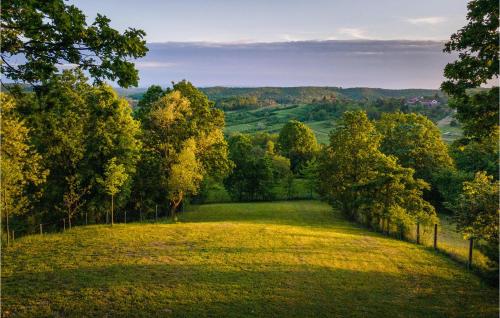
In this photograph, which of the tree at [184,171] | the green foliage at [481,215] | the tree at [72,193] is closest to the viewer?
the green foliage at [481,215]

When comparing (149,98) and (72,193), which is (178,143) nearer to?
(149,98)

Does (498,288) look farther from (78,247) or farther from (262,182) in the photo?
(262,182)

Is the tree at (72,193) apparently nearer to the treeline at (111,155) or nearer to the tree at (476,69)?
the treeline at (111,155)

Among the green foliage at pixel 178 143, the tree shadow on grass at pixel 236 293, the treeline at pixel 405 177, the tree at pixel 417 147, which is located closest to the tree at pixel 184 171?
the green foliage at pixel 178 143

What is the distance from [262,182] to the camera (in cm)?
6788

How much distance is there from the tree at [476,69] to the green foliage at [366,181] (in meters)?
19.0

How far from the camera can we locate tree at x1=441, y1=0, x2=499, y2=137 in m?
12.8

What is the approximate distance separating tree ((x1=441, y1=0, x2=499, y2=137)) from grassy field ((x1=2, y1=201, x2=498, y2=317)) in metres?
7.34

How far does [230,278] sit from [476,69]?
1285 cm

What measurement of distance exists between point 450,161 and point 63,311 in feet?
214

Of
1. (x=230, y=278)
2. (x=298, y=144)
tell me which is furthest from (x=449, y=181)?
(x=230, y=278)

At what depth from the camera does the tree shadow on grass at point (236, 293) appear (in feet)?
45.2

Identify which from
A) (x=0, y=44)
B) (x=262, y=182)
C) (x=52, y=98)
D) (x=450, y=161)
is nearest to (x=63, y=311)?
(x=52, y=98)

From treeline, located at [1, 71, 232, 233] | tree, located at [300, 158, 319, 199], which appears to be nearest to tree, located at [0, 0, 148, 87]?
treeline, located at [1, 71, 232, 233]
